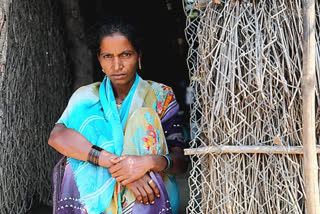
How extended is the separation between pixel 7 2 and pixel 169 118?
1.42 metres

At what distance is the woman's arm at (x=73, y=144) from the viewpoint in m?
2.55

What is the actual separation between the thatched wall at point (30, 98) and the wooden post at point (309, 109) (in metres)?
2.00

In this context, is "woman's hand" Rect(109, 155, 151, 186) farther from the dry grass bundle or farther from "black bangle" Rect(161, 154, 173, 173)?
the dry grass bundle

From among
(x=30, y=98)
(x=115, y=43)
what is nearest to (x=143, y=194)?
(x=115, y=43)

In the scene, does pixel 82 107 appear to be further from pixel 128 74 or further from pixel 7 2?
pixel 7 2

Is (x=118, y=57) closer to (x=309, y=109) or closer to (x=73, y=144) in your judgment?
(x=73, y=144)

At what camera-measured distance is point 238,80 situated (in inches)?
91.4

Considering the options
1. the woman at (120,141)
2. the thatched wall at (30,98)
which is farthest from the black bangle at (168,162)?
the thatched wall at (30,98)

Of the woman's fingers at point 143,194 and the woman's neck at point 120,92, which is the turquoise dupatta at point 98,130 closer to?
the woman's neck at point 120,92

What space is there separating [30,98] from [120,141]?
54.9 inches

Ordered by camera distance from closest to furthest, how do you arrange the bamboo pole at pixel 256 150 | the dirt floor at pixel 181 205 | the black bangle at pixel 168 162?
1. the bamboo pole at pixel 256 150
2. the black bangle at pixel 168 162
3. the dirt floor at pixel 181 205

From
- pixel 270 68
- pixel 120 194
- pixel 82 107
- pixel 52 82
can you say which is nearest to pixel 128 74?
pixel 82 107

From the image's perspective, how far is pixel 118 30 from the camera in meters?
2.83

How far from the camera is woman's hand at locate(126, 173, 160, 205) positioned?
98.7 inches
